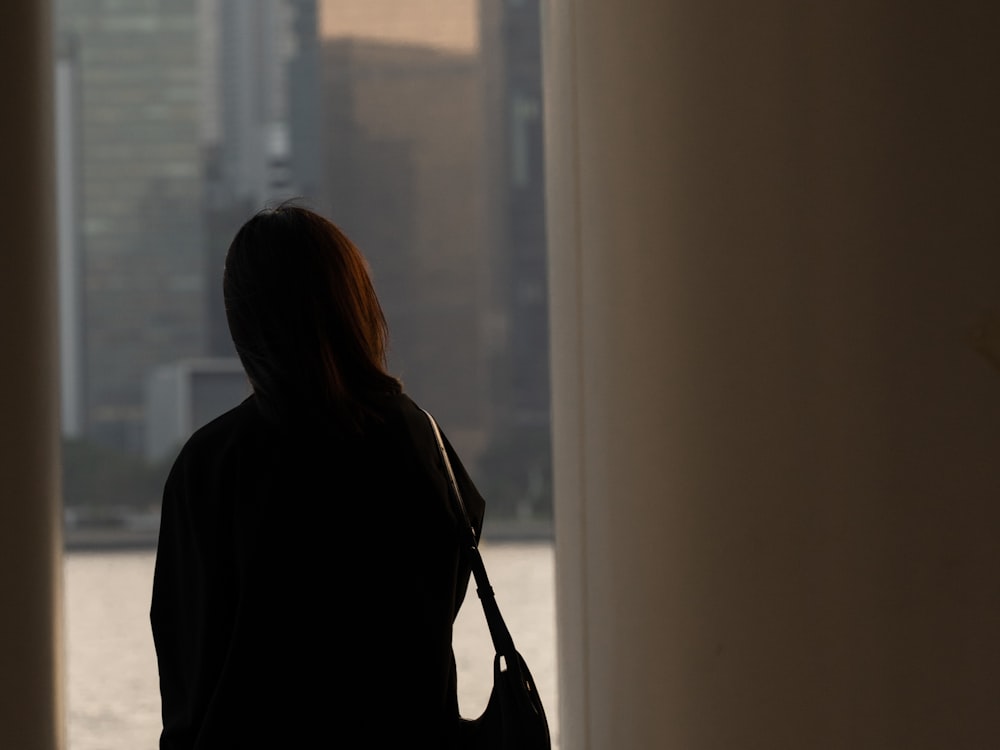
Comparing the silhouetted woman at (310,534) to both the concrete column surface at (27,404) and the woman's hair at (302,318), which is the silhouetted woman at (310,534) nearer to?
the woman's hair at (302,318)

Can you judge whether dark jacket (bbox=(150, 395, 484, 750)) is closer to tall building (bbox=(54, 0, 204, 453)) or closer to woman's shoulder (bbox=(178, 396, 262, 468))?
woman's shoulder (bbox=(178, 396, 262, 468))

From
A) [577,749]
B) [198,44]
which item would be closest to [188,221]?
[198,44]

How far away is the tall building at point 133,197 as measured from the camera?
1259 cm

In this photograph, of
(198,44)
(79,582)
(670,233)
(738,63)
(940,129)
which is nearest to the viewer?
(940,129)

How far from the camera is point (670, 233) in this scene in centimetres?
218

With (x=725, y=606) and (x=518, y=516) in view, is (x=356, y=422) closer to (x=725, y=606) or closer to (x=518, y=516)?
(x=725, y=606)

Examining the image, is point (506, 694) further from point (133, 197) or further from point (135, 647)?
point (133, 197)

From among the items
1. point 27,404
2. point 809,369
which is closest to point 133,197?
point 27,404

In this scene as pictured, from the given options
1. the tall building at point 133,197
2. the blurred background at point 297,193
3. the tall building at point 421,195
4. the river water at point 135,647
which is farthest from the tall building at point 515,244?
the tall building at point 133,197

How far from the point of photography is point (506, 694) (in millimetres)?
1500

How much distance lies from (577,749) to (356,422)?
1564 millimetres

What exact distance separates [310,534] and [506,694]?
315mm

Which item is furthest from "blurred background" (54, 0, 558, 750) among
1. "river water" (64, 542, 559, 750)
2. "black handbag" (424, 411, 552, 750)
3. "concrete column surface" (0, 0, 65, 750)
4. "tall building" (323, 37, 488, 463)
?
"black handbag" (424, 411, 552, 750)

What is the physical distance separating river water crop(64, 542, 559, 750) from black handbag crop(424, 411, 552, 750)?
317 centimetres
